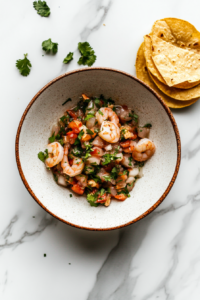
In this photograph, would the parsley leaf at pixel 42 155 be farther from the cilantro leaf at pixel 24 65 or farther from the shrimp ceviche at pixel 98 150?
the cilantro leaf at pixel 24 65

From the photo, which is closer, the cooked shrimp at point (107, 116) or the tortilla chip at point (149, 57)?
the cooked shrimp at point (107, 116)

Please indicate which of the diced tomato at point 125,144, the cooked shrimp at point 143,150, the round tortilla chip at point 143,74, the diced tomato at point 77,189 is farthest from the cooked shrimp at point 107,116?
the diced tomato at point 77,189

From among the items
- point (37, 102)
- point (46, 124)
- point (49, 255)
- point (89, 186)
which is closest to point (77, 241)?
point (49, 255)

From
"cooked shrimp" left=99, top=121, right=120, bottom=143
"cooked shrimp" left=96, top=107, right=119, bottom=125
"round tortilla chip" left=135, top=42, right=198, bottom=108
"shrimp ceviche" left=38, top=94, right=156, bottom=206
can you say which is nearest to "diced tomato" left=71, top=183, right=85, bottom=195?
"shrimp ceviche" left=38, top=94, right=156, bottom=206

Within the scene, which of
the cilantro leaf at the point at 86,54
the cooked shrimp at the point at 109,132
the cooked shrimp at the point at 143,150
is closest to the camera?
the cooked shrimp at the point at 109,132

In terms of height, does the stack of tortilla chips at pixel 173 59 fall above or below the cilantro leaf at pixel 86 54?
below

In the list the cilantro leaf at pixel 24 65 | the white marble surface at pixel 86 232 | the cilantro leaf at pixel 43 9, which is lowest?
the white marble surface at pixel 86 232

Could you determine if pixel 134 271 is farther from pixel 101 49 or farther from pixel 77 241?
pixel 101 49

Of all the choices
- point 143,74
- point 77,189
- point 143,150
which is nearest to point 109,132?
point 143,150
